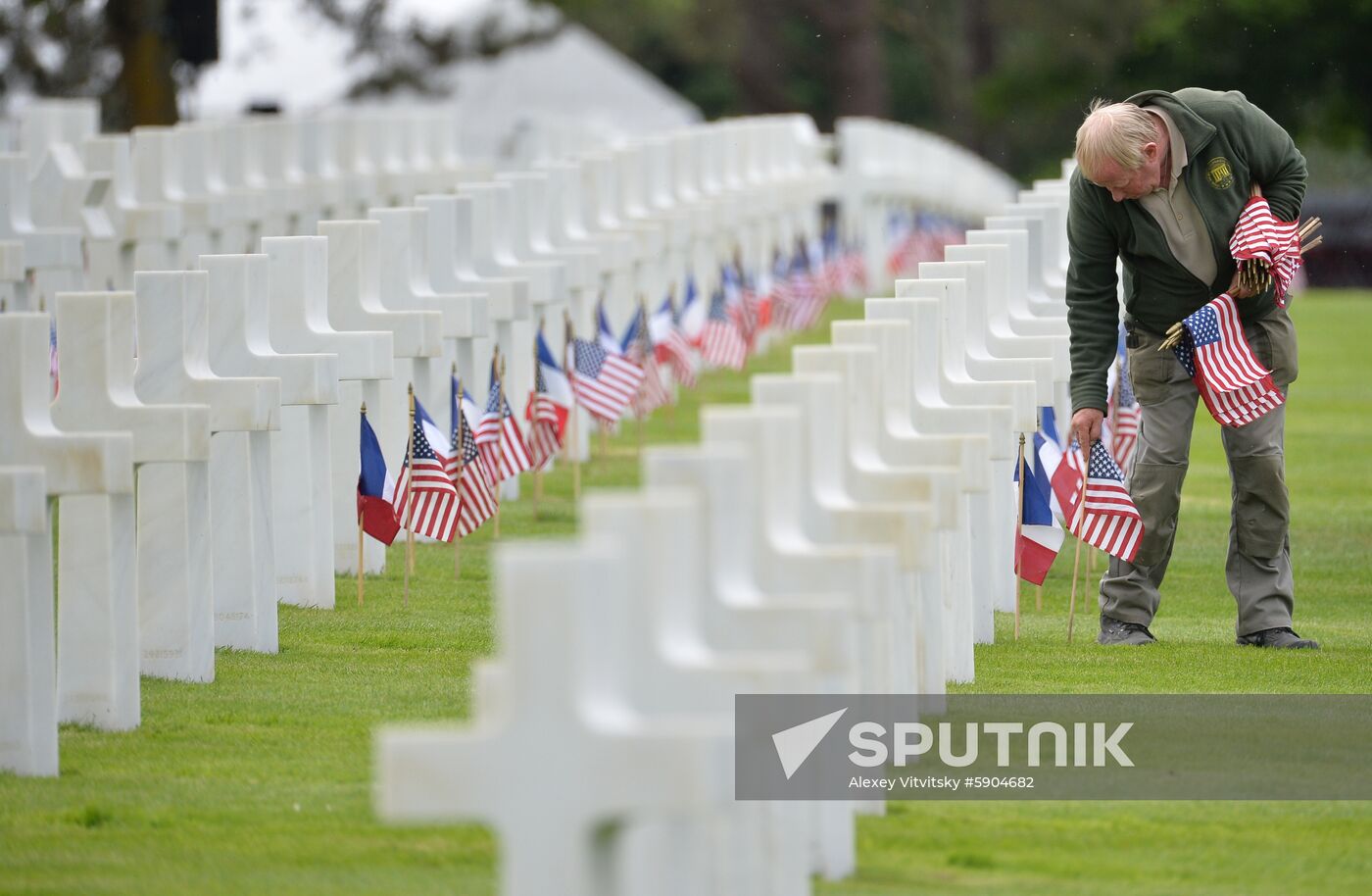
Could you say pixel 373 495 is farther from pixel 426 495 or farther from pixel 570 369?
pixel 570 369

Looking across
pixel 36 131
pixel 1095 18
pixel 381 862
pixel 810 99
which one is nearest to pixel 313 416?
pixel 381 862

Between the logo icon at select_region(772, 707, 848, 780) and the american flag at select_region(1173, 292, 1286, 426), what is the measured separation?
140 inches

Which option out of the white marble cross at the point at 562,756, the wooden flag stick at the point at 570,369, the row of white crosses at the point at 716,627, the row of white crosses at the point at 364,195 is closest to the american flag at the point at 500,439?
the wooden flag stick at the point at 570,369

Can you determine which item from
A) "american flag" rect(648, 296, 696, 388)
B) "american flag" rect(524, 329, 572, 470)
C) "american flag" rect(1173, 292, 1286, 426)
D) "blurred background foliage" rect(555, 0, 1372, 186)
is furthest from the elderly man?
"blurred background foliage" rect(555, 0, 1372, 186)

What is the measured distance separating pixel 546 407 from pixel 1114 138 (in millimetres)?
4919

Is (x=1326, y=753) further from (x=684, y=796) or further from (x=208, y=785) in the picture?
(x=684, y=796)

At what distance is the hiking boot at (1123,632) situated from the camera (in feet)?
32.4

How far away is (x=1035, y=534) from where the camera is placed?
9727mm

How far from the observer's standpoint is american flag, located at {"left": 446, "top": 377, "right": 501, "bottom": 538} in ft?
37.1

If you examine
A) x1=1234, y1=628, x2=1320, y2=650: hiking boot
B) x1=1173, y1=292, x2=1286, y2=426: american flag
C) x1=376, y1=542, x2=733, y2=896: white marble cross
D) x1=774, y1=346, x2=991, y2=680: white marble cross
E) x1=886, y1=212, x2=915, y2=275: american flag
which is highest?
x1=886, y1=212, x2=915, y2=275: american flag

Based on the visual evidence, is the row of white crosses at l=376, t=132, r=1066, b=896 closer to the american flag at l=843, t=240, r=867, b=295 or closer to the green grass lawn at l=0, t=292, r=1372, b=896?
the green grass lawn at l=0, t=292, r=1372, b=896

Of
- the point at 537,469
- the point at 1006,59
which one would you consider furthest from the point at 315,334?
the point at 1006,59

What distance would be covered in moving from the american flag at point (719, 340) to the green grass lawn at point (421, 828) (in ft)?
23.1

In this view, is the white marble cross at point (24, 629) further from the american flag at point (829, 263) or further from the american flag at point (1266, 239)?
the american flag at point (829, 263)
